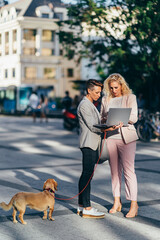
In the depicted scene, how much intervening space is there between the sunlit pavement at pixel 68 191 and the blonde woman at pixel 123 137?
0.35 meters

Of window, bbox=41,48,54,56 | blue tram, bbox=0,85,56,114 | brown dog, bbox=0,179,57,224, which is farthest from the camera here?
window, bbox=41,48,54,56

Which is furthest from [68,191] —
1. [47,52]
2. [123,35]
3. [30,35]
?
[47,52]

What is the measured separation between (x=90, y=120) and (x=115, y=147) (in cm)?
56

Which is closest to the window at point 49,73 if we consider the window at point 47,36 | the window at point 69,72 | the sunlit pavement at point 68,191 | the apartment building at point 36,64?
the apartment building at point 36,64

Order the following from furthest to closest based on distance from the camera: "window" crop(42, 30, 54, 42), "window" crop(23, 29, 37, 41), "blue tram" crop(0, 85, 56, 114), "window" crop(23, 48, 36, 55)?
"window" crop(23, 48, 36, 55), "window" crop(42, 30, 54, 42), "window" crop(23, 29, 37, 41), "blue tram" crop(0, 85, 56, 114)

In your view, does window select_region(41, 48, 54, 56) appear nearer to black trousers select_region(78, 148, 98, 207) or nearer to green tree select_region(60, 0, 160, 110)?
green tree select_region(60, 0, 160, 110)

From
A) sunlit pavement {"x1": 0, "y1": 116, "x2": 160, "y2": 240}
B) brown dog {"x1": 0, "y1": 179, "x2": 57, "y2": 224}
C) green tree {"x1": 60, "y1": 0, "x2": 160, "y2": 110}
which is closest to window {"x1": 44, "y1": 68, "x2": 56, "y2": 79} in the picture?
green tree {"x1": 60, "y1": 0, "x2": 160, "y2": 110}

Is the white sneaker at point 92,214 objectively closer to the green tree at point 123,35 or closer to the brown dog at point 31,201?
the brown dog at point 31,201

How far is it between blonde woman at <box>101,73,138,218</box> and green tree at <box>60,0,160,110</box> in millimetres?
9859

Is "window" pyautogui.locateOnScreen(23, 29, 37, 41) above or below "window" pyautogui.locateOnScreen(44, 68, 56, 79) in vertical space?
above

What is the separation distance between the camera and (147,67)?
1769 centimetres

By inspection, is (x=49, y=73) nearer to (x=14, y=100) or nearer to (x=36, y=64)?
(x=36, y=64)

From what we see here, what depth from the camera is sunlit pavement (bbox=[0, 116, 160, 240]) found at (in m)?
5.36

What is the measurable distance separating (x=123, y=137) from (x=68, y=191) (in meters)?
1.97
